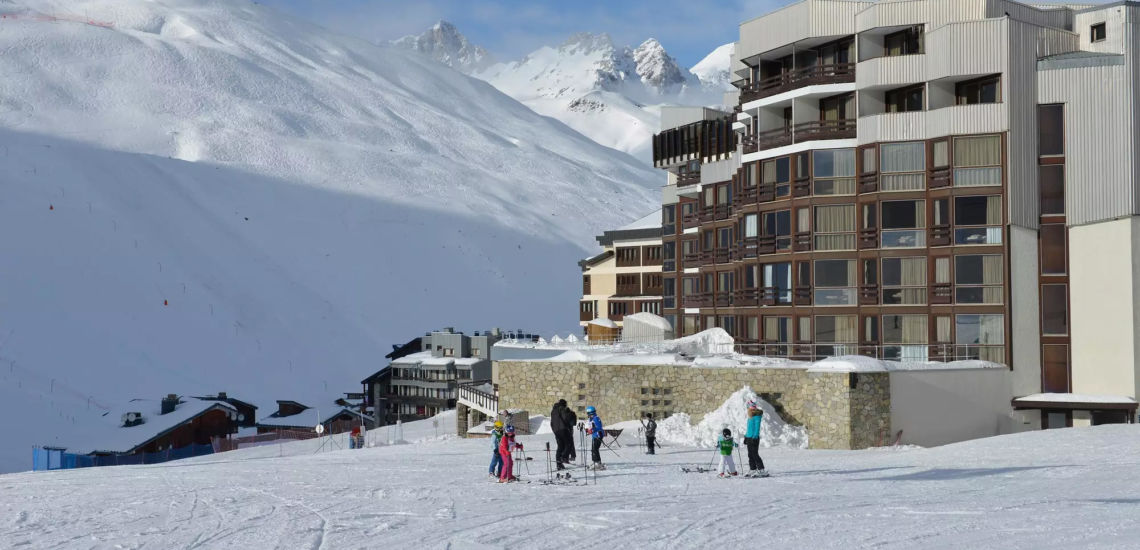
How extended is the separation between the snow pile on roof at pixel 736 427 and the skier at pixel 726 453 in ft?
26.5

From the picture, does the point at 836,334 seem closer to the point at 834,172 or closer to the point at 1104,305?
the point at 834,172

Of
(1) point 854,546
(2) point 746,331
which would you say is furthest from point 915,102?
(1) point 854,546

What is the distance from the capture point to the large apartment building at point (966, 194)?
1548 inches

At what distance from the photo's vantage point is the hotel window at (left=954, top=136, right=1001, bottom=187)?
39688 millimetres

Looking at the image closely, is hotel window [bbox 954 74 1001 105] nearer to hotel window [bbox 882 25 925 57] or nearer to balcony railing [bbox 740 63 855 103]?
hotel window [bbox 882 25 925 57]

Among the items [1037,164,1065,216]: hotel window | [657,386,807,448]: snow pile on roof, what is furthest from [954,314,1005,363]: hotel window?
[657,386,807,448]: snow pile on roof

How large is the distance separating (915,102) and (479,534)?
28.0 m

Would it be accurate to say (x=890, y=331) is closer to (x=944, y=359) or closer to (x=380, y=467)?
(x=944, y=359)

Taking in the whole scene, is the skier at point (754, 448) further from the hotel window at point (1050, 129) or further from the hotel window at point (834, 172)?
the hotel window at point (1050, 129)

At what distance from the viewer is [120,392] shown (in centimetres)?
11756

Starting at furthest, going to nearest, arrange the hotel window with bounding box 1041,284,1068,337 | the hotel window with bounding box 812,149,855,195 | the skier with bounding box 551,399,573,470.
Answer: the hotel window with bounding box 812,149,855,195 < the hotel window with bounding box 1041,284,1068,337 < the skier with bounding box 551,399,573,470

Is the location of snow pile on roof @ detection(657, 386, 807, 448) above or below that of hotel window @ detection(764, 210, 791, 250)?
below

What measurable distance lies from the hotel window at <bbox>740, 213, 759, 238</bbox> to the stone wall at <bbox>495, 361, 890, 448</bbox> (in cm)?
784

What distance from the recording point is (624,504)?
76.3ft
